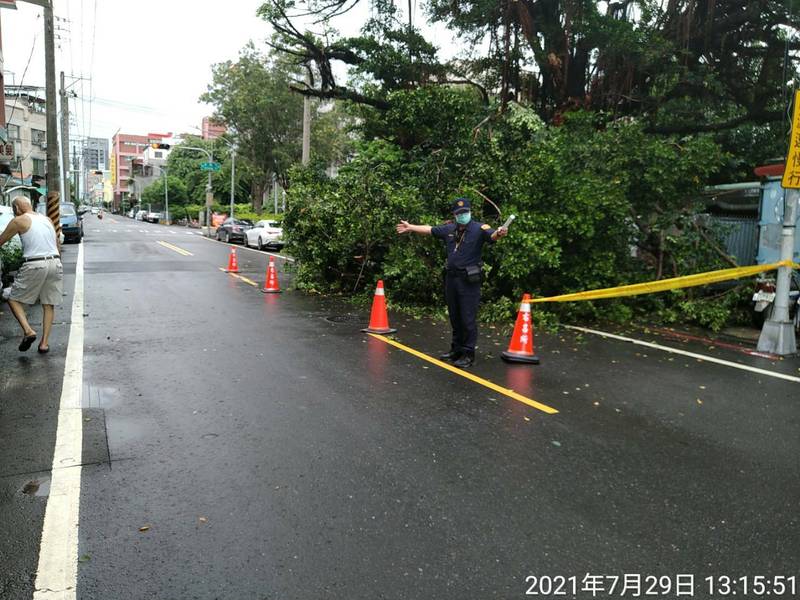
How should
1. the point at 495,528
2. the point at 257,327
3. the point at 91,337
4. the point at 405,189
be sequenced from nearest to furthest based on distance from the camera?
1. the point at 495,528
2. the point at 91,337
3. the point at 257,327
4. the point at 405,189

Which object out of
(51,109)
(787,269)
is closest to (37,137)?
(51,109)

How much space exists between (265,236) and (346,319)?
1979 centimetres

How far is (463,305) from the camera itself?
7.22 metres

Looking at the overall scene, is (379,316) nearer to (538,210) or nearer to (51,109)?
(538,210)

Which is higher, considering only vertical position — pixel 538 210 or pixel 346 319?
pixel 538 210

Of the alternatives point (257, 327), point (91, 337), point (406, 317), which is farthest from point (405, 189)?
point (91, 337)

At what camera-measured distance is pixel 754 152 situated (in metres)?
16.1

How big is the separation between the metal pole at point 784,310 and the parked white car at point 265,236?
22626mm

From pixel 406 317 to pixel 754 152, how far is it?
11364 millimetres

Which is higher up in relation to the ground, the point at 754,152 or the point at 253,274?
the point at 754,152

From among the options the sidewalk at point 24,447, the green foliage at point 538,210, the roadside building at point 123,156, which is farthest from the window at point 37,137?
the roadside building at point 123,156

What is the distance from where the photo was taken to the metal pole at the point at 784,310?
328 inches

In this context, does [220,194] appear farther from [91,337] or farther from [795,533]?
[795,533]

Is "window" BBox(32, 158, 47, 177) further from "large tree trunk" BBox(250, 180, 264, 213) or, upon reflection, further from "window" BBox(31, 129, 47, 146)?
"large tree trunk" BBox(250, 180, 264, 213)
